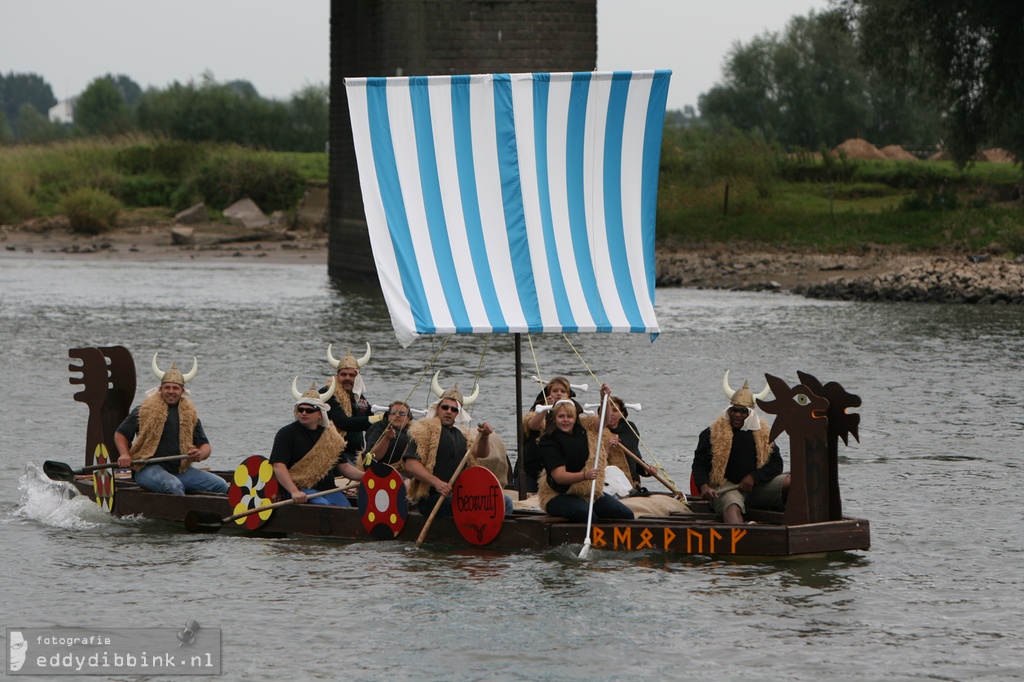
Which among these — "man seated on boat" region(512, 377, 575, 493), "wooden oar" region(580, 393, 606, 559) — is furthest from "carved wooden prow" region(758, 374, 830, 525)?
"man seated on boat" region(512, 377, 575, 493)

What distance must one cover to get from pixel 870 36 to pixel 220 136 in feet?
150

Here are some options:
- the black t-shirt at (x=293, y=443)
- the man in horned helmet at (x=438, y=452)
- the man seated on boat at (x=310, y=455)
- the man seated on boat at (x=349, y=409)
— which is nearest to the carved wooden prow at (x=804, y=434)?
the man in horned helmet at (x=438, y=452)

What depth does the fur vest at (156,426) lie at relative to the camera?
1459 cm

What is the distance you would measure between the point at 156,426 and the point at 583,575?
4.12 metres

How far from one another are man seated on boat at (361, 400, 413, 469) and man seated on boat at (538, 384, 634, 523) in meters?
1.43

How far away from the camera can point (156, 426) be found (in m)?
14.6

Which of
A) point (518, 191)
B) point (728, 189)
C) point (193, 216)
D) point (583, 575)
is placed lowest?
point (583, 575)

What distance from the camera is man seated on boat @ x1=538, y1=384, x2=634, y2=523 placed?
42.9 feet

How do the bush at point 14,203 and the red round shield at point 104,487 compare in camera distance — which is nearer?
the red round shield at point 104,487

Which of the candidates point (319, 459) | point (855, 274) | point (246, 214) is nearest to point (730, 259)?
point (855, 274)

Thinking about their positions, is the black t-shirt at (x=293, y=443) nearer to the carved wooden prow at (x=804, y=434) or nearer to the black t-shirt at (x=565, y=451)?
the black t-shirt at (x=565, y=451)

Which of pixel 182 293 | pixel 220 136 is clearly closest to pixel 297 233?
pixel 182 293

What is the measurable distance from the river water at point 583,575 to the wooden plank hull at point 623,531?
0.54ft

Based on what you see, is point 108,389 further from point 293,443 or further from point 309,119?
point 309,119
